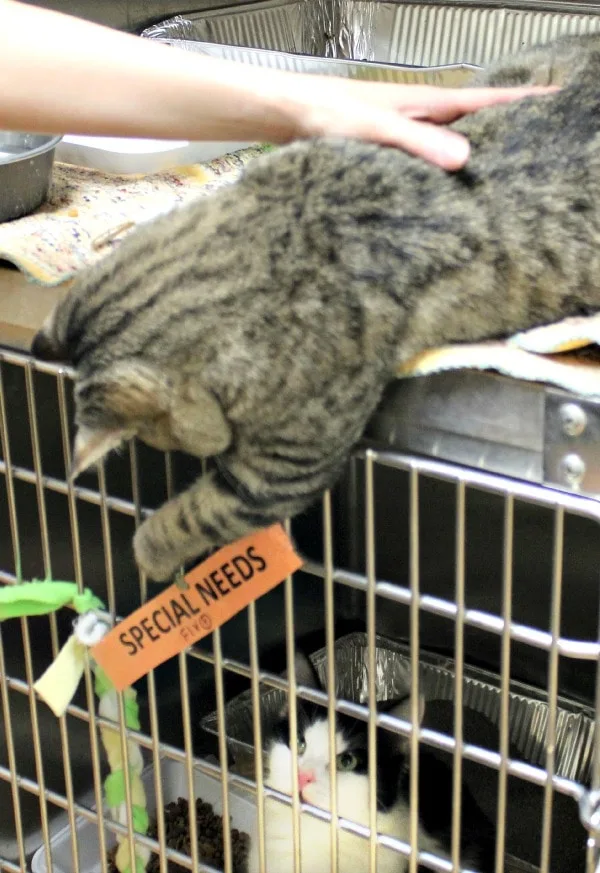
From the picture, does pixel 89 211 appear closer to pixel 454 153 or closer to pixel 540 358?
pixel 454 153

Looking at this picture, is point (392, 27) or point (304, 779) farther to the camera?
point (392, 27)

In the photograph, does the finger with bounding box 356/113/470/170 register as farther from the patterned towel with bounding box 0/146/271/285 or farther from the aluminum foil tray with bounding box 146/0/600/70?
the aluminum foil tray with bounding box 146/0/600/70

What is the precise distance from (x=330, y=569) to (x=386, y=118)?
0.38 m

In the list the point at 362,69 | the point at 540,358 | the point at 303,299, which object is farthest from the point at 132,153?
the point at 540,358

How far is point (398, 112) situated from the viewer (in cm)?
83

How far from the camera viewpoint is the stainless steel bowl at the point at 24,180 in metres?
0.99

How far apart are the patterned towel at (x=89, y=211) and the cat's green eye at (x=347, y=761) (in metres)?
0.62

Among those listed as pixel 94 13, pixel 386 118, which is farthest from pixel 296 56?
pixel 386 118

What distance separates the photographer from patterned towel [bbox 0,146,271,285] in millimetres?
900

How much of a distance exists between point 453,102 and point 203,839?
83 cm

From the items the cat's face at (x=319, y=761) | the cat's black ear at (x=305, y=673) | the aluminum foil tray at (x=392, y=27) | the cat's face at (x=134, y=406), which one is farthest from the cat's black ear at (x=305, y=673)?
the aluminum foil tray at (x=392, y=27)

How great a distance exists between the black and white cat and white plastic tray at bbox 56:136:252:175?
65 centimetres

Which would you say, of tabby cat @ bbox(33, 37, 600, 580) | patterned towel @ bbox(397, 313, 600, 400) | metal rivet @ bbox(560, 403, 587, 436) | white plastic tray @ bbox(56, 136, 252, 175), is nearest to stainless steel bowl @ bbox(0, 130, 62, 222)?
white plastic tray @ bbox(56, 136, 252, 175)

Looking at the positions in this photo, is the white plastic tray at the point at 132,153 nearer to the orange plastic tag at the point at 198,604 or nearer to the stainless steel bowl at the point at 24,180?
the stainless steel bowl at the point at 24,180
